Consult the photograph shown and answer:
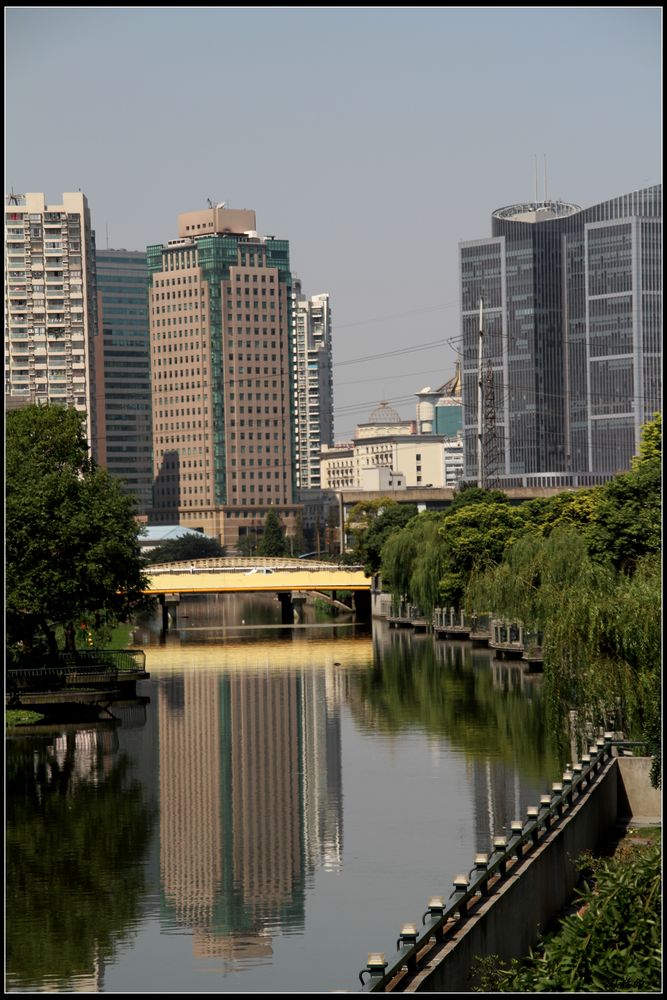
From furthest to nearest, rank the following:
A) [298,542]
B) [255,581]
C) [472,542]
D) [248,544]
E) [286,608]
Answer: [298,542], [248,544], [286,608], [255,581], [472,542]

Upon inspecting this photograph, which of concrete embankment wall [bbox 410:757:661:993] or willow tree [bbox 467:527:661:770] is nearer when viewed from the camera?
concrete embankment wall [bbox 410:757:661:993]

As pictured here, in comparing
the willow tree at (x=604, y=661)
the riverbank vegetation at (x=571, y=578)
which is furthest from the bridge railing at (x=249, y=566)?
the willow tree at (x=604, y=661)

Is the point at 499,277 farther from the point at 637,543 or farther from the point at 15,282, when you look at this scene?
the point at 637,543

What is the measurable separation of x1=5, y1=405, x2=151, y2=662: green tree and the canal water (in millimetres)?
3592

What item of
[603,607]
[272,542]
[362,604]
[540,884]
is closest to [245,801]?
[603,607]

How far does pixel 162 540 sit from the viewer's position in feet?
478

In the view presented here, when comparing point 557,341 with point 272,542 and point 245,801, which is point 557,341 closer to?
point 272,542

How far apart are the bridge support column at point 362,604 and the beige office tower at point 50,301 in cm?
6001

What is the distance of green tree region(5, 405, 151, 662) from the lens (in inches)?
1735

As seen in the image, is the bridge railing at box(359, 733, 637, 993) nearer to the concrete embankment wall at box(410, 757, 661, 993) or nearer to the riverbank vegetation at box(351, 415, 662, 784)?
the concrete embankment wall at box(410, 757, 661, 993)

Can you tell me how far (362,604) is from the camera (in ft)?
287

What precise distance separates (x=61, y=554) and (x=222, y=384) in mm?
131743

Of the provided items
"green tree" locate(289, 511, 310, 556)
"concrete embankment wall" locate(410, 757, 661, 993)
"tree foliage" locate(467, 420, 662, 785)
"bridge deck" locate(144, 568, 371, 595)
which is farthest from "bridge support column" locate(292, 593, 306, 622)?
"concrete embankment wall" locate(410, 757, 661, 993)

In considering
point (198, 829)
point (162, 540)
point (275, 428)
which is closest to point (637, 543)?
point (198, 829)
